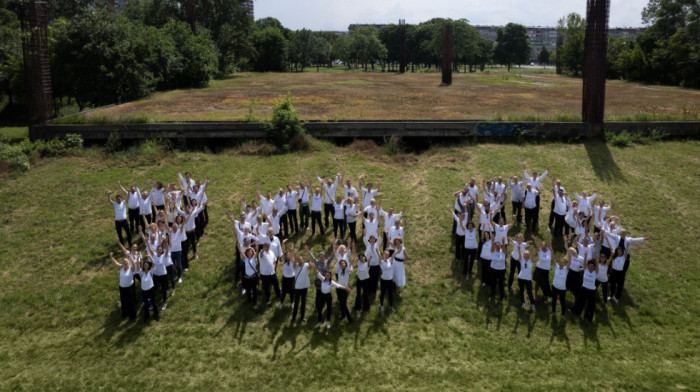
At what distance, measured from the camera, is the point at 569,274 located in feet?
32.8

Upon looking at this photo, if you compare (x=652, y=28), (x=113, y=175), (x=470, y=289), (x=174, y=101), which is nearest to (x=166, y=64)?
(x=174, y=101)

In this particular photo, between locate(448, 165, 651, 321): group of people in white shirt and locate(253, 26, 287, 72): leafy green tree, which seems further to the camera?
locate(253, 26, 287, 72): leafy green tree

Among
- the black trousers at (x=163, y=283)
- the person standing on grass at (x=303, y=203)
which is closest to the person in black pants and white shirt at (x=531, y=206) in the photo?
the person standing on grass at (x=303, y=203)

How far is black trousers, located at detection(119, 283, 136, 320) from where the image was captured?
9414 millimetres

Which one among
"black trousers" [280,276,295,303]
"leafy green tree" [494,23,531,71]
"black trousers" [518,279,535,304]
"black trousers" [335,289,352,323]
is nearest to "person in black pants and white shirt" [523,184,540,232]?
"black trousers" [518,279,535,304]

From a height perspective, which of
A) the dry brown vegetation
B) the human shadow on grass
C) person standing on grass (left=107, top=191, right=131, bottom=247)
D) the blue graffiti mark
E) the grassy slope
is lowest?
the grassy slope

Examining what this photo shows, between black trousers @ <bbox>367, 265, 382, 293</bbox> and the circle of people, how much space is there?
0.08 ft

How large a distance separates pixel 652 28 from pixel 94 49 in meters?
59.0

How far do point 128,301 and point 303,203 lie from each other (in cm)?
552

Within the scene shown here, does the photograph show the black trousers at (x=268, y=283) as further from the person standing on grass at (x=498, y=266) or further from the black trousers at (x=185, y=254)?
the person standing on grass at (x=498, y=266)

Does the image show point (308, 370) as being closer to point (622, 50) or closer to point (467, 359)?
point (467, 359)

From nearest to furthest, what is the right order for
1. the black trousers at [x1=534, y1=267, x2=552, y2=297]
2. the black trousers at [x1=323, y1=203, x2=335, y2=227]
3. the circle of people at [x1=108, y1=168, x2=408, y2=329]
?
the circle of people at [x1=108, y1=168, x2=408, y2=329], the black trousers at [x1=534, y1=267, x2=552, y2=297], the black trousers at [x1=323, y1=203, x2=335, y2=227]

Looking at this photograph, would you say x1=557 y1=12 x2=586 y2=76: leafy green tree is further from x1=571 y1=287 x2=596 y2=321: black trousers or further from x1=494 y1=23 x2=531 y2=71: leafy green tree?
x1=571 y1=287 x2=596 y2=321: black trousers

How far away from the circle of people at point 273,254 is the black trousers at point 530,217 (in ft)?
14.3
